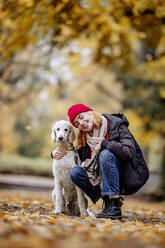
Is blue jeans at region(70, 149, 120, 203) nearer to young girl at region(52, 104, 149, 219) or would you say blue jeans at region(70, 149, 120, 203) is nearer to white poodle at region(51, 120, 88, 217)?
young girl at region(52, 104, 149, 219)

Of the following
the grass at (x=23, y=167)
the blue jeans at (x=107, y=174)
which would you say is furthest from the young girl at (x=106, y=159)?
the grass at (x=23, y=167)

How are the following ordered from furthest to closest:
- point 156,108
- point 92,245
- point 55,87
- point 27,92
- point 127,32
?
point 55,87 → point 27,92 → point 156,108 → point 127,32 → point 92,245

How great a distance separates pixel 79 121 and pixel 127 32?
4863 mm

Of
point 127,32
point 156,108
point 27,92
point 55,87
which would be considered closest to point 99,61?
point 127,32

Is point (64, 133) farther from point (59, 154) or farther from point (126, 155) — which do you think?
point (126, 155)

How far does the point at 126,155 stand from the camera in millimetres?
3596

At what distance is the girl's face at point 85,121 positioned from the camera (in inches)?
148

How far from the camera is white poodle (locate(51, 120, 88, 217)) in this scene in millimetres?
3783

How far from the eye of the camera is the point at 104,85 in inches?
821

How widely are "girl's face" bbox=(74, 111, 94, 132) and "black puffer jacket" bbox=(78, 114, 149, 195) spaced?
0.23 meters

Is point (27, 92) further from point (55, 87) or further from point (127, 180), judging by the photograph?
point (127, 180)

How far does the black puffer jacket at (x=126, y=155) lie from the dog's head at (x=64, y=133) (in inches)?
9.9

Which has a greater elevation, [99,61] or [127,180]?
[99,61]

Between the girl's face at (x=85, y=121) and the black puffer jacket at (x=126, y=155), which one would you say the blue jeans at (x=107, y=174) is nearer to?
the black puffer jacket at (x=126, y=155)
